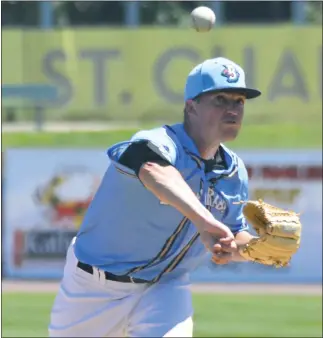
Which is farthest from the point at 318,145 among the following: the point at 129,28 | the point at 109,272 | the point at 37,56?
the point at 109,272

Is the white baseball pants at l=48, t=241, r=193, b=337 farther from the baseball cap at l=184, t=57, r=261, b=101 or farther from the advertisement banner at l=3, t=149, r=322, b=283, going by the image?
the advertisement banner at l=3, t=149, r=322, b=283

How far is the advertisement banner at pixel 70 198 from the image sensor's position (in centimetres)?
1370

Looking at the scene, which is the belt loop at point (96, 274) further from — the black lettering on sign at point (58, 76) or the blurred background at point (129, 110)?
the black lettering on sign at point (58, 76)

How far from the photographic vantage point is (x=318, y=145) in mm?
13773

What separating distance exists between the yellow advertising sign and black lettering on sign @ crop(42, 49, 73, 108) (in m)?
0.01

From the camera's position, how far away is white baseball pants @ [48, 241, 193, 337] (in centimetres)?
453

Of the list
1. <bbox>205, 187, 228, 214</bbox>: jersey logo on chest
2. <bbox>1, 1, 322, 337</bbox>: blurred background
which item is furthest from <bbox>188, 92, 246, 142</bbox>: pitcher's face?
<bbox>1, 1, 322, 337</bbox>: blurred background

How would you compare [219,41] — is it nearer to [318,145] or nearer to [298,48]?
[298,48]

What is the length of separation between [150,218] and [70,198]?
31.7 feet

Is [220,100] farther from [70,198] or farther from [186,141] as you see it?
[70,198]

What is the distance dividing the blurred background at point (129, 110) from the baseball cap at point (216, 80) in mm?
9131

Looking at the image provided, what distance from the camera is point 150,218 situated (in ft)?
14.8

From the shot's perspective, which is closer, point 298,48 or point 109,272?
point 109,272

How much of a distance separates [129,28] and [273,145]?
266 cm
